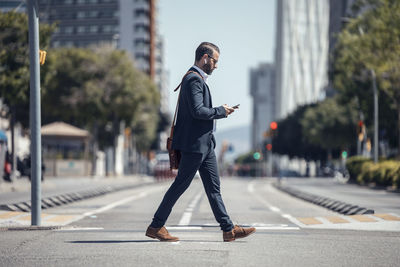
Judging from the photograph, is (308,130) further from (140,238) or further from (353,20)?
(140,238)

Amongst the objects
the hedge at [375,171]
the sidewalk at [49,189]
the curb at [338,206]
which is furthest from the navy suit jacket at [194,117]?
the hedge at [375,171]

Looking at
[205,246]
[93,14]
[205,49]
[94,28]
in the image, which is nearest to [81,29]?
[94,28]

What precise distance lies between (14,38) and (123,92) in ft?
94.4

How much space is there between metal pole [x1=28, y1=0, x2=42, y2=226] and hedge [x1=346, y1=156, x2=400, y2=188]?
2237 cm

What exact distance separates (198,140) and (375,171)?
95.8ft

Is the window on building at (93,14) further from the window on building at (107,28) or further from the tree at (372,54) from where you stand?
the tree at (372,54)

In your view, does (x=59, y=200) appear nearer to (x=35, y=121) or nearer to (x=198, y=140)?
(x=35, y=121)

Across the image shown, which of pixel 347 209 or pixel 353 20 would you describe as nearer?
pixel 347 209

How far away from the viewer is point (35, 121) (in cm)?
988

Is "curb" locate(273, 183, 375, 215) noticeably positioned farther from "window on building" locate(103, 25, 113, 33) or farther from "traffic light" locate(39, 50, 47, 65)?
"window on building" locate(103, 25, 113, 33)

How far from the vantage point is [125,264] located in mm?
6336

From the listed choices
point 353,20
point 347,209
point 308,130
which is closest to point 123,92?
point 353,20

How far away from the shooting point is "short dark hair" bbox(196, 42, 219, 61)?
7957 millimetres

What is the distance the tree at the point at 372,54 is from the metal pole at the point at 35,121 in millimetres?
27182
